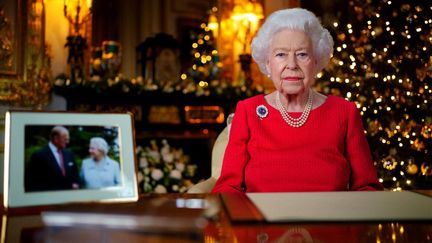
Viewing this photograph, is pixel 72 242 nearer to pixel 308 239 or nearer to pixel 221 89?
pixel 308 239

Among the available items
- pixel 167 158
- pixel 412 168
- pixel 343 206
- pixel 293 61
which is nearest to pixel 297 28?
pixel 293 61

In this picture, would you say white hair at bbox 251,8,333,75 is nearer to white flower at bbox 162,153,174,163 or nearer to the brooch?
the brooch

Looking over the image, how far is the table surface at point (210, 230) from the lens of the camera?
0.66 meters

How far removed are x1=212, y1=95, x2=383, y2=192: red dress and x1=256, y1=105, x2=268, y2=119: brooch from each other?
0.01 metres

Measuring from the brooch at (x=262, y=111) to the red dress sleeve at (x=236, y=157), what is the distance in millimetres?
51

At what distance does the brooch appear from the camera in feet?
5.64

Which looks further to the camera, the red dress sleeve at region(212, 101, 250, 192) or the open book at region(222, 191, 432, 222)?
the red dress sleeve at region(212, 101, 250, 192)

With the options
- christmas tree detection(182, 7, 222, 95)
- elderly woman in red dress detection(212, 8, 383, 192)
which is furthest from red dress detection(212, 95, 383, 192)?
christmas tree detection(182, 7, 222, 95)

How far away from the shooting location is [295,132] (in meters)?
1.64

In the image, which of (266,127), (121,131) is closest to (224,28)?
(266,127)

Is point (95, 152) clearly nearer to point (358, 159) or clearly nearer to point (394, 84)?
point (358, 159)

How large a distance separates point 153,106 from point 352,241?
4.69 meters

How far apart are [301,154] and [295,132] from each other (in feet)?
0.32

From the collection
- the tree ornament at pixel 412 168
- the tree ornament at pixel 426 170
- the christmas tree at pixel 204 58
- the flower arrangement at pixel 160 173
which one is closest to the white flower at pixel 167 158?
the flower arrangement at pixel 160 173
